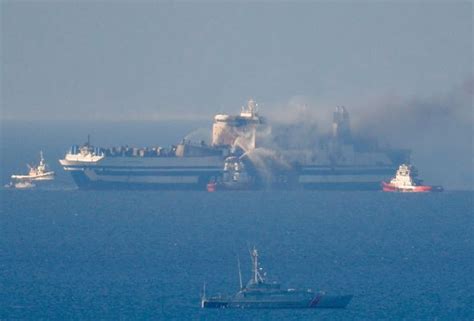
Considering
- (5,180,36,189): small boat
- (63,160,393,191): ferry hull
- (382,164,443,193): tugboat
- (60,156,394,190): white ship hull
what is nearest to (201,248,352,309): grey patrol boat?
(63,160,393,191): ferry hull

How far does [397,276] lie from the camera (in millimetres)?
95625

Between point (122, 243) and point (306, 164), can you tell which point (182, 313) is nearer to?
point (122, 243)

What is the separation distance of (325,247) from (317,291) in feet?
72.0

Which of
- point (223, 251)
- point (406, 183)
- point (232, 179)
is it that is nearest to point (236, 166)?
point (232, 179)

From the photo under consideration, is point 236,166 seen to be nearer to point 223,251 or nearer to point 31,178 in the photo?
point 31,178

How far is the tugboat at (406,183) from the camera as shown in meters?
156

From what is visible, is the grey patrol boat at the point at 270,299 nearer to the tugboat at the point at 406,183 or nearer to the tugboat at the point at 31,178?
the tugboat at the point at 406,183

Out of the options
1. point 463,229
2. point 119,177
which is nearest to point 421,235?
point 463,229

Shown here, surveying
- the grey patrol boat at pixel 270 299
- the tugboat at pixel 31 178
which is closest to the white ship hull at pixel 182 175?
the tugboat at pixel 31 178

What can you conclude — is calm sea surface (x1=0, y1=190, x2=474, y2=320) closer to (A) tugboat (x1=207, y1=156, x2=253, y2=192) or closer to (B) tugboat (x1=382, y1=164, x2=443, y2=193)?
(B) tugboat (x1=382, y1=164, x2=443, y2=193)

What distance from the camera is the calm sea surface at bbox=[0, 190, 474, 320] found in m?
85.6

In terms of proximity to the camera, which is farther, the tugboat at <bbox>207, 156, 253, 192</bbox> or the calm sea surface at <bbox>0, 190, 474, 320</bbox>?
the tugboat at <bbox>207, 156, 253, 192</bbox>

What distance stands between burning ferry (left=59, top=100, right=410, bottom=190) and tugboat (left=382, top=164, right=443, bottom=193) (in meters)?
1.62

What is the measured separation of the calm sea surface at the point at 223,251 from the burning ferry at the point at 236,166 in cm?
169
